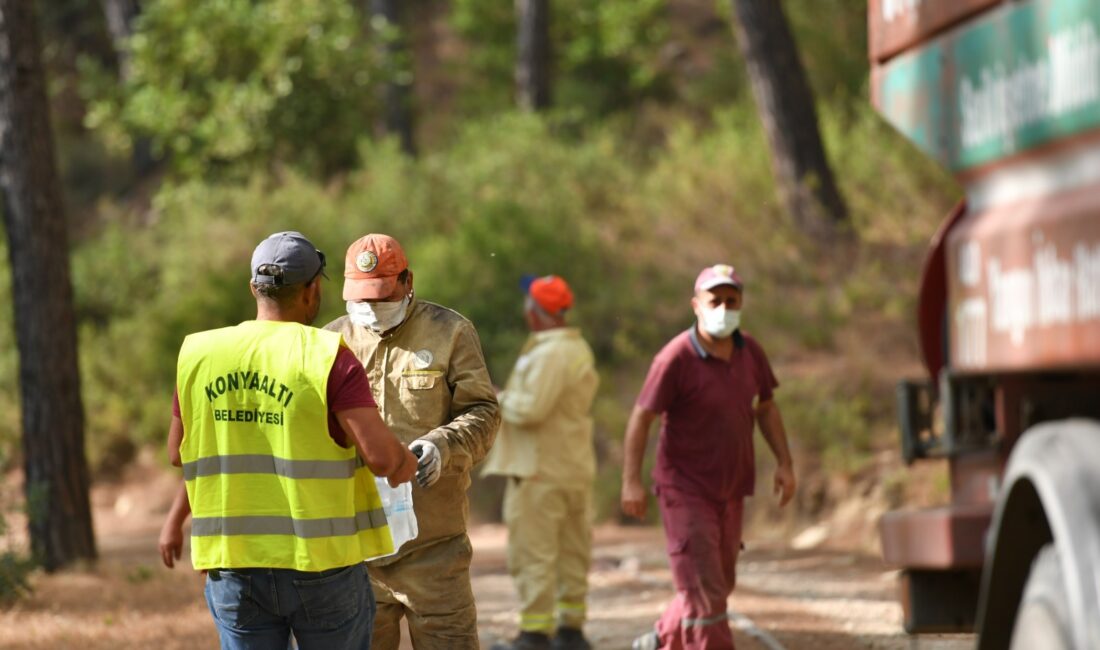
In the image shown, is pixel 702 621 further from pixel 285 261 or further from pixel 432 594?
pixel 285 261

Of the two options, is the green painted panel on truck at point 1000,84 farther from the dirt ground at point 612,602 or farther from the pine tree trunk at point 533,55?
the pine tree trunk at point 533,55

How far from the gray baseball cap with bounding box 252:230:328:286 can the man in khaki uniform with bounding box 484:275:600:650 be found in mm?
4307

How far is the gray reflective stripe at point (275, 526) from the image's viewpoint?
4969 millimetres

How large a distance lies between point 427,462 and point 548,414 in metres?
3.91

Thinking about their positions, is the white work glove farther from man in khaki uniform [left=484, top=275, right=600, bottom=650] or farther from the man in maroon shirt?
man in khaki uniform [left=484, top=275, right=600, bottom=650]

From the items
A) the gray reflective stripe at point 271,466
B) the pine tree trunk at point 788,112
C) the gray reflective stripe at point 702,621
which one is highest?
the pine tree trunk at point 788,112

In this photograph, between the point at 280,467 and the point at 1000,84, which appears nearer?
the point at 1000,84

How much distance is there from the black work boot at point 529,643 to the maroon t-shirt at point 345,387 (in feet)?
15.0

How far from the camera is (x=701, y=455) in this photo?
7684 mm

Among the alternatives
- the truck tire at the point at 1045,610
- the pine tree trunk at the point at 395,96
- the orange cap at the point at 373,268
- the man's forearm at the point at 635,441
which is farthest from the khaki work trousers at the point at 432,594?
the pine tree trunk at the point at 395,96

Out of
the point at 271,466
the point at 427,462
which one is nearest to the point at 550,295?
the point at 427,462

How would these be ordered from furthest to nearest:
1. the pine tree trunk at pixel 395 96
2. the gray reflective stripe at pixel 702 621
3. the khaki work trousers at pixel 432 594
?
the pine tree trunk at pixel 395 96 → the gray reflective stripe at pixel 702 621 → the khaki work trousers at pixel 432 594

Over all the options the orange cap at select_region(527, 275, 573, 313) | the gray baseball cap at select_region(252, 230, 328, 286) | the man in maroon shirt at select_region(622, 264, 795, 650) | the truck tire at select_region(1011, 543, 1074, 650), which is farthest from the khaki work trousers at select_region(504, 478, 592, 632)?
the truck tire at select_region(1011, 543, 1074, 650)

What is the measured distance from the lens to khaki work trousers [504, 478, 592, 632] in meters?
9.39
